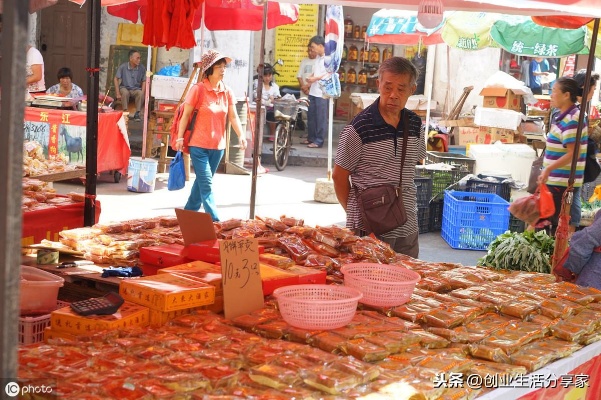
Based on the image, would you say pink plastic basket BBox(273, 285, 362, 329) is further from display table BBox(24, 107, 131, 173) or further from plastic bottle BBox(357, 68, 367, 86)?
plastic bottle BBox(357, 68, 367, 86)

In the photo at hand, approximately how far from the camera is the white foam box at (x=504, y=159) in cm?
1189

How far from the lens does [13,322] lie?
1.71 metres

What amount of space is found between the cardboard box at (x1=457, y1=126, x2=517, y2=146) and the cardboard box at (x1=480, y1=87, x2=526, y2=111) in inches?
30.1

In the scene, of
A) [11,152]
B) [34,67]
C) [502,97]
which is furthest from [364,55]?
[11,152]

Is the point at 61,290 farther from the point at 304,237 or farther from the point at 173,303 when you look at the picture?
the point at 304,237

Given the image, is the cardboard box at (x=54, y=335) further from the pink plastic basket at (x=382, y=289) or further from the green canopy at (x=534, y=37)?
the green canopy at (x=534, y=37)

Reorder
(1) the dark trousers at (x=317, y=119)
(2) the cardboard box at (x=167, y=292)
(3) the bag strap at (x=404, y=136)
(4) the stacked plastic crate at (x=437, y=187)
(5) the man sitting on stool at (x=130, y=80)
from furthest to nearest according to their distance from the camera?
1. (1) the dark trousers at (x=317, y=119)
2. (5) the man sitting on stool at (x=130, y=80)
3. (4) the stacked plastic crate at (x=437, y=187)
4. (3) the bag strap at (x=404, y=136)
5. (2) the cardboard box at (x=167, y=292)

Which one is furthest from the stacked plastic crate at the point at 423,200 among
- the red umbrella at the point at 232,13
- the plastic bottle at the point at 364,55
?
the plastic bottle at the point at 364,55

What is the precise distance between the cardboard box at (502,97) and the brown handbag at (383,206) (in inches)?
454

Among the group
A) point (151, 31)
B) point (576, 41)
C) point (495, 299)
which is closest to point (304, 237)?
point (495, 299)

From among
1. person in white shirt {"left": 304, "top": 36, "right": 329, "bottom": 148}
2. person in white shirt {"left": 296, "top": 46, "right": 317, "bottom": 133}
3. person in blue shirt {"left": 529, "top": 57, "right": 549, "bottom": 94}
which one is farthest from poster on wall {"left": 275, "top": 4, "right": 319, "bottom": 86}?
person in blue shirt {"left": 529, "top": 57, "right": 549, "bottom": 94}

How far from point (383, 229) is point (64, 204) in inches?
88.4

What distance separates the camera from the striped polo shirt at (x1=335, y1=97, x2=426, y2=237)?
4934 millimetres

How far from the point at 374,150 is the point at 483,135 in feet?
36.2
